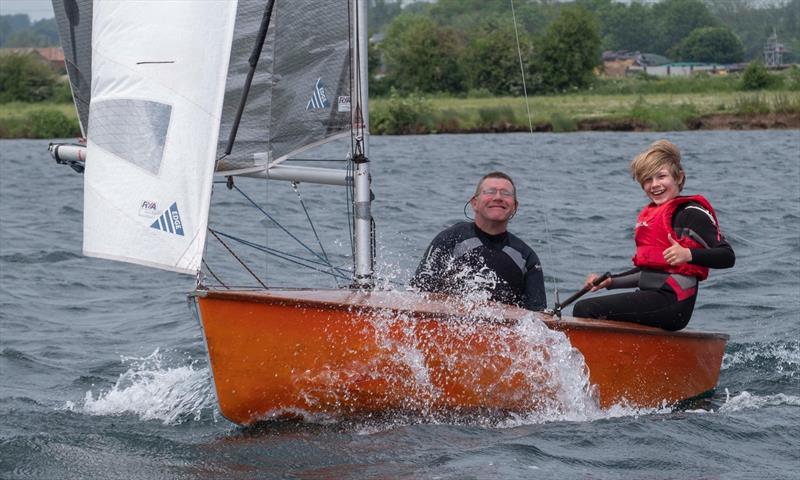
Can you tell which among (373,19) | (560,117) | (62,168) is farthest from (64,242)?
(373,19)

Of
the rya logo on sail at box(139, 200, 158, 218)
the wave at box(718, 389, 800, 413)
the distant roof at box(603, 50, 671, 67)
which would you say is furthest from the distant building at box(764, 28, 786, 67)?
the rya logo on sail at box(139, 200, 158, 218)

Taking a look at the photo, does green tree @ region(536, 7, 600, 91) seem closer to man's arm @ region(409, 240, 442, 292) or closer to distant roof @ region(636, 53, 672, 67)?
distant roof @ region(636, 53, 672, 67)

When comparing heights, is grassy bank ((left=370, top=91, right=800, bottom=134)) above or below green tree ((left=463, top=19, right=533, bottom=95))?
below

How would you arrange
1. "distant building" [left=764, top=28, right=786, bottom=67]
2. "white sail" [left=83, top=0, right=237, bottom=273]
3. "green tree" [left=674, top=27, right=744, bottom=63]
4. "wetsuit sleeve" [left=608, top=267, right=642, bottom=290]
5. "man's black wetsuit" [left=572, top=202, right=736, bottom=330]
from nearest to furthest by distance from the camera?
1. "white sail" [left=83, top=0, right=237, bottom=273]
2. "man's black wetsuit" [left=572, top=202, right=736, bottom=330]
3. "wetsuit sleeve" [left=608, top=267, right=642, bottom=290]
4. "distant building" [left=764, top=28, right=786, bottom=67]
5. "green tree" [left=674, top=27, right=744, bottom=63]

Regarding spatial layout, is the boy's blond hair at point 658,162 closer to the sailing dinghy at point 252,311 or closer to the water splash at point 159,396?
the sailing dinghy at point 252,311

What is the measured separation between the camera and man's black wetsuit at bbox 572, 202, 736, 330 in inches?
185

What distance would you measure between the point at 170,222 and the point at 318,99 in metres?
1.16

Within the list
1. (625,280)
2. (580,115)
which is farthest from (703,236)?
(580,115)

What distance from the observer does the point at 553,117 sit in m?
28.6

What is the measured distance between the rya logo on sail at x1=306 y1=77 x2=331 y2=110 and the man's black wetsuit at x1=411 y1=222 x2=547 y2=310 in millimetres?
785

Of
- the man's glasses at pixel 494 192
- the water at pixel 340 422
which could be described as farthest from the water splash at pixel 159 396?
the man's glasses at pixel 494 192

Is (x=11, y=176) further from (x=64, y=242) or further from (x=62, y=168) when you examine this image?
(x=64, y=242)

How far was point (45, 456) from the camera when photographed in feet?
13.5

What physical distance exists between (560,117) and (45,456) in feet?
82.1
